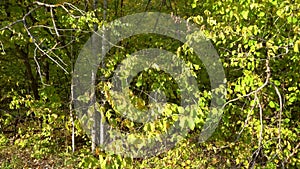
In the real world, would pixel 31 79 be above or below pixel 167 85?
above

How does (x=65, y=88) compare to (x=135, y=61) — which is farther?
(x=65, y=88)

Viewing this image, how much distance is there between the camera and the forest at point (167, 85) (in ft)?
11.2

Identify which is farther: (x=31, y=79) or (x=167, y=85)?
(x=31, y=79)

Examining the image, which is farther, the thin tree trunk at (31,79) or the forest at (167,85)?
the thin tree trunk at (31,79)

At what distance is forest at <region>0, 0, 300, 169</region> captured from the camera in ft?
11.2

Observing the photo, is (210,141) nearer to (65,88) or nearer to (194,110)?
(194,110)

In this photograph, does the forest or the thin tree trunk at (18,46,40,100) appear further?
the thin tree trunk at (18,46,40,100)

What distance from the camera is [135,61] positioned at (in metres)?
5.21

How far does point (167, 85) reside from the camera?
4.94 metres

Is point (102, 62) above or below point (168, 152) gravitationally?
above

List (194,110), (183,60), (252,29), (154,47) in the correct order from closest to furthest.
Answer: (194,110) → (252,29) → (183,60) → (154,47)

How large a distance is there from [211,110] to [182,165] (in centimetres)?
111

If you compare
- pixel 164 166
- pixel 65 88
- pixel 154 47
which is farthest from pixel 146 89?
pixel 65 88

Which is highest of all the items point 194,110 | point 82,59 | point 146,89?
point 82,59
